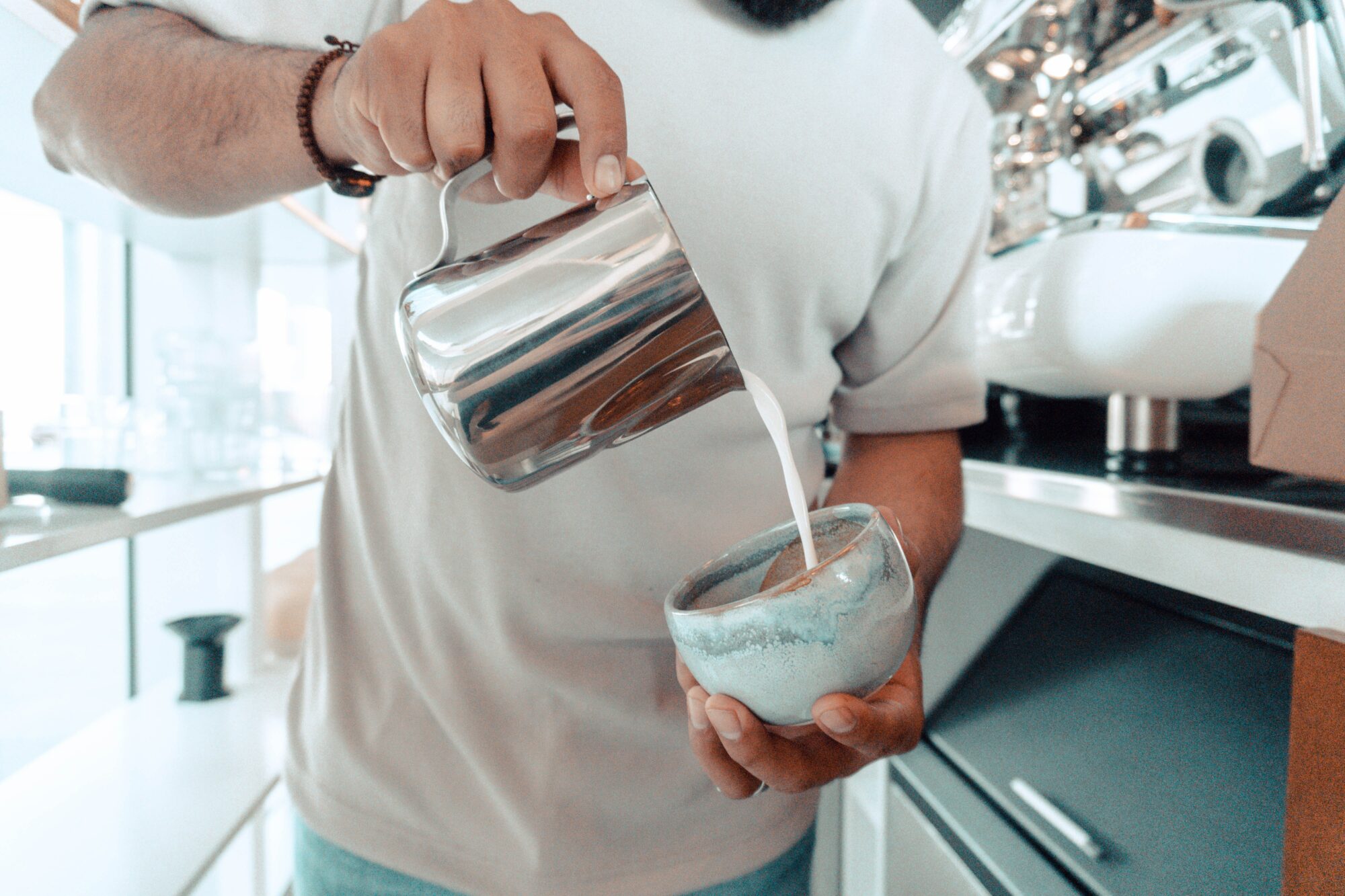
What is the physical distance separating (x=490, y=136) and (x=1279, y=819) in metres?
0.62

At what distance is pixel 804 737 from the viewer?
1.52 feet

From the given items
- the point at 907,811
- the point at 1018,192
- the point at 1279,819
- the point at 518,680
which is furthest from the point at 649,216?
the point at 1018,192

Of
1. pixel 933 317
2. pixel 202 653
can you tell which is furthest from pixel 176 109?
pixel 202 653

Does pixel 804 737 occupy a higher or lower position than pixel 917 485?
lower

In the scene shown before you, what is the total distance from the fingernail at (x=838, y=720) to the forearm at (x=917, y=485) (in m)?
0.26

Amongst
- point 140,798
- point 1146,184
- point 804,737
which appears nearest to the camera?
point 804,737

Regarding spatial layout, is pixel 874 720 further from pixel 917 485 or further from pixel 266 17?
pixel 266 17

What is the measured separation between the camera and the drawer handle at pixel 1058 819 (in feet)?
2.14

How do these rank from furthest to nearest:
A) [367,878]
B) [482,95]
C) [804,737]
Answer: [367,878] < [804,737] < [482,95]

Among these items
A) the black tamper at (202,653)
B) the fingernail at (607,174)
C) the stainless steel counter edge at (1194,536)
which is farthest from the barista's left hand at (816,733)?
the black tamper at (202,653)

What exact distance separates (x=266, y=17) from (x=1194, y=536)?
0.65 meters

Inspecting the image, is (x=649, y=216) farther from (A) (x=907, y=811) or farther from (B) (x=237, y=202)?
(A) (x=907, y=811)

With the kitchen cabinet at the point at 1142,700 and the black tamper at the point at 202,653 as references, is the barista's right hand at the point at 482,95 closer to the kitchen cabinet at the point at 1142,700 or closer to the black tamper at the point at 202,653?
the kitchen cabinet at the point at 1142,700

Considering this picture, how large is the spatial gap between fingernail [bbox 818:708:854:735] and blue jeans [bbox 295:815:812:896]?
0.33 m
